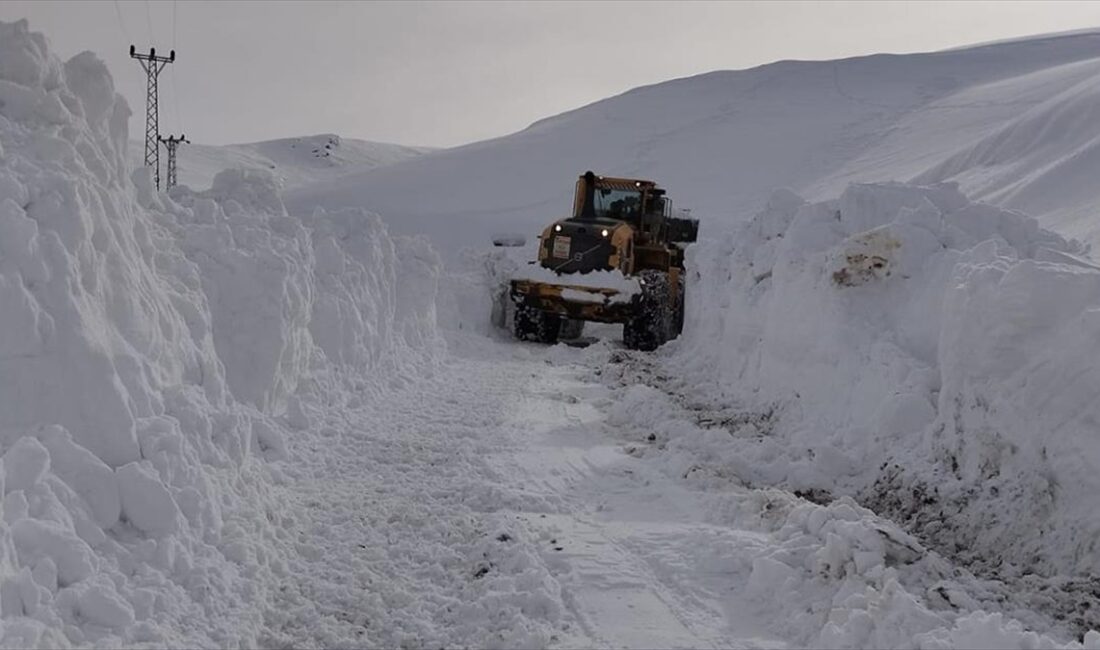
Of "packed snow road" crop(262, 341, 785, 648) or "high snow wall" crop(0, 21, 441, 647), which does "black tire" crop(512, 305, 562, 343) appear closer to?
"packed snow road" crop(262, 341, 785, 648)

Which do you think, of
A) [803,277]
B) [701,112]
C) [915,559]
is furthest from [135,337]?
[701,112]

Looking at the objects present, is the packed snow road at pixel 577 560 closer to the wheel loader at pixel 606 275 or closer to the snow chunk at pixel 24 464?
the snow chunk at pixel 24 464

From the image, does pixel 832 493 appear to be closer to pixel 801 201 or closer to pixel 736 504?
pixel 736 504

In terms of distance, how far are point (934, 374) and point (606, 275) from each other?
9166 mm

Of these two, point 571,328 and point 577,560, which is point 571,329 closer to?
point 571,328

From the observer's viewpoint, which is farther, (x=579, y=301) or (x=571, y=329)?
(x=571, y=329)

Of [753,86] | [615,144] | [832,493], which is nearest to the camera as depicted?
[832,493]

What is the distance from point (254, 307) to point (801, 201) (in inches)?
299

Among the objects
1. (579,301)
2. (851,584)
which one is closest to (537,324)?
(579,301)

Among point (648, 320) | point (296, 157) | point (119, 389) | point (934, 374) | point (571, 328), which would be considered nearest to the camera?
point (119, 389)

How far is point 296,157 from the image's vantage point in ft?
381

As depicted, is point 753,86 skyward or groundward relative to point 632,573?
skyward

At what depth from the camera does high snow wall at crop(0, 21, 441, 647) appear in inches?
151

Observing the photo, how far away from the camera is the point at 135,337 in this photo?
17.5ft
